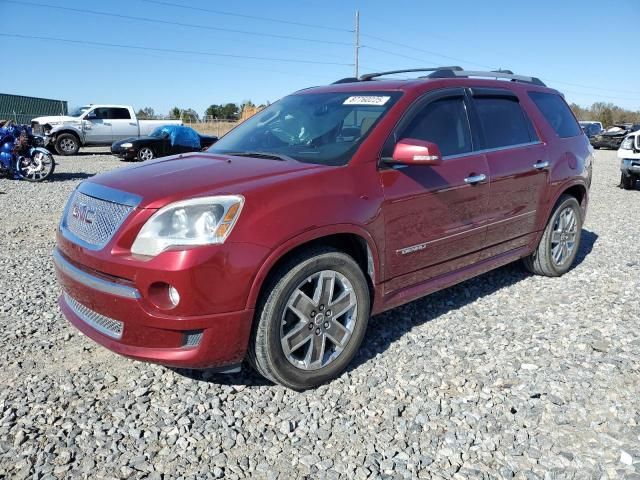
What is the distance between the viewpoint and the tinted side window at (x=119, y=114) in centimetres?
2028

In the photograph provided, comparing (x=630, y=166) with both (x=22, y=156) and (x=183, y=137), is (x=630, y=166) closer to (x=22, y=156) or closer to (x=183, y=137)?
(x=183, y=137)

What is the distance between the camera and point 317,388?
308cm

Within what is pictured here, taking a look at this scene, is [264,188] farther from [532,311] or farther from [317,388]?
[532,311]

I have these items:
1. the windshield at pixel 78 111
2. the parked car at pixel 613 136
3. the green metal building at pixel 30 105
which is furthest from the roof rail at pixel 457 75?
the green metal building at pixel 30 105

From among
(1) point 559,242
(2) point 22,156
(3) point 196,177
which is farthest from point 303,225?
(2) point 22,156

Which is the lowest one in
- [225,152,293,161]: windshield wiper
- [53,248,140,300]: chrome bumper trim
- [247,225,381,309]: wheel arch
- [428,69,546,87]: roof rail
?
[53,248,140,300]: chrome bumper trim

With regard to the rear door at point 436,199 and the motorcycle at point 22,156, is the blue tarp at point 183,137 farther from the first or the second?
the rear door at point 436,199

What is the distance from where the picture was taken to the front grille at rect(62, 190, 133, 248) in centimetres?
273

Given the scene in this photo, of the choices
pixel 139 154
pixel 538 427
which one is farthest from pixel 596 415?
pixel 139 154

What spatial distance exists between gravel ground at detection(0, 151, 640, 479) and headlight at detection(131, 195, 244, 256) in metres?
0.97

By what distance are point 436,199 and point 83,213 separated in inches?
88.7

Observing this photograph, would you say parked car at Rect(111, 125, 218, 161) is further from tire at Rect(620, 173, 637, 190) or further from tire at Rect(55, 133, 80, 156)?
tire at Rect(620, 173, 637, 190)

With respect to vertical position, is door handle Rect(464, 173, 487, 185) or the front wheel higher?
door handle Rect(464, 173, 487, 185)

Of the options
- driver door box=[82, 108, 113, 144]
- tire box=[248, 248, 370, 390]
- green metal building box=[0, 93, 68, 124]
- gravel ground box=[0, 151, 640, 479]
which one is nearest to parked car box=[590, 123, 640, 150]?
driver door box=[82, 108, 113, 144]
